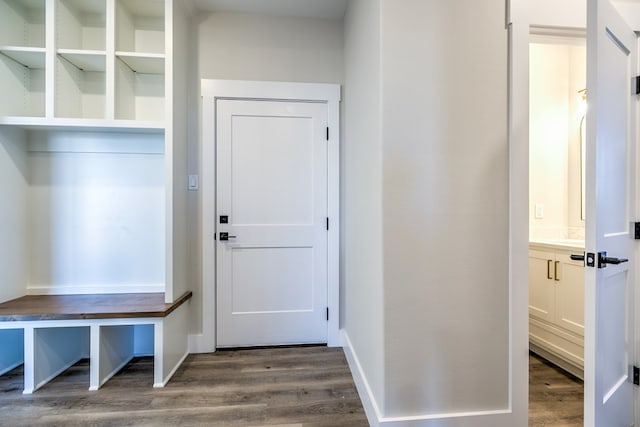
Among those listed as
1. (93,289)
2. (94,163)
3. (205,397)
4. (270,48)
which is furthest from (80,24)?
(205,397)

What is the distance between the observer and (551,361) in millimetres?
2123

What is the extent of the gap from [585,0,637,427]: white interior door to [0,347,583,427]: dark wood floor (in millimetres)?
474

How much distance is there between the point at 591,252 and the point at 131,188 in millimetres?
2674

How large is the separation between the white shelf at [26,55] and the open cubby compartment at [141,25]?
482 millimetres

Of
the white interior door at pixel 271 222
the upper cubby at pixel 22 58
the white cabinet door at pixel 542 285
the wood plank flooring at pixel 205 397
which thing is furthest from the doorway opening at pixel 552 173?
the upper cubby at pixel 22 58

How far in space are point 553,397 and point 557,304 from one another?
63cm

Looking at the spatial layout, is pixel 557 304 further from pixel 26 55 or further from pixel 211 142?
pixel 26 55

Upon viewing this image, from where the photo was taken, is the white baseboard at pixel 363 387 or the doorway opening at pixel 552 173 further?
the doorway opening at pixel 552 173

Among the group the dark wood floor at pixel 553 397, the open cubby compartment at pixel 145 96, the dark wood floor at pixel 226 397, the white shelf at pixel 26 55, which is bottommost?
the dark wood floor at pixel 553 397

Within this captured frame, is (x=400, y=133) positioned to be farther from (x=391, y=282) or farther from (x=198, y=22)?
(x=198, y=22)

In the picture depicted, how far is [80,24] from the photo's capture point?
6.91ft

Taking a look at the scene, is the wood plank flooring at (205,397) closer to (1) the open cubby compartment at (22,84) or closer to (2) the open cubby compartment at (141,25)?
(1) the open cubby compartment at (22,84)

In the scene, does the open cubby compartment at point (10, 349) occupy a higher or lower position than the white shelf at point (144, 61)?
lower

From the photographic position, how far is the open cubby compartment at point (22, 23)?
1.93 m
